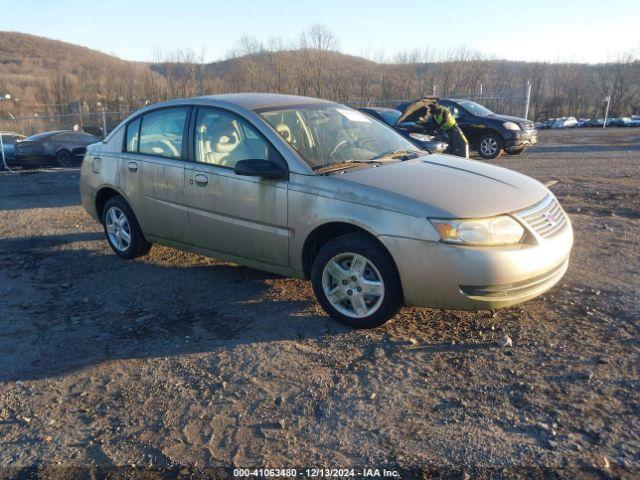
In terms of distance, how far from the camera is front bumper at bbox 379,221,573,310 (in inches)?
138

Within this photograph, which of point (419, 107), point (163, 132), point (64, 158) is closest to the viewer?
point (163, 132)

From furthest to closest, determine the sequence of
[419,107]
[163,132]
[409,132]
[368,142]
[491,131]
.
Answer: [491,131], [409,132], [419,107], [163,132], [368,142]

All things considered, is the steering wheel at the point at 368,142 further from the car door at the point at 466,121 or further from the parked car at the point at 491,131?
the car door at the point at 466,121

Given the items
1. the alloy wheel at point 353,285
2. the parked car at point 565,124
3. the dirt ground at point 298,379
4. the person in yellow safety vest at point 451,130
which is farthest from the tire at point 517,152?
the parked car at point 565,124

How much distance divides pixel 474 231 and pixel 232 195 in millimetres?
2039

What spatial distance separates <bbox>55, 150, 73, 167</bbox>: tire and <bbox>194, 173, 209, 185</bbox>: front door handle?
13182 mm

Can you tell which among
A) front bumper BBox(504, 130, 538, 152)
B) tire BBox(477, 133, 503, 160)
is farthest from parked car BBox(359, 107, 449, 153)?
front bumper BBox(504, 130, 538, 152)

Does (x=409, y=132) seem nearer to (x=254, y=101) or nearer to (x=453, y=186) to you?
(x=254, y=101)

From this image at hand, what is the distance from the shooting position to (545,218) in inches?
154

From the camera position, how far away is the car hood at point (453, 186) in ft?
12.0

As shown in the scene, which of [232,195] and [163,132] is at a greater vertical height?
[163,132]

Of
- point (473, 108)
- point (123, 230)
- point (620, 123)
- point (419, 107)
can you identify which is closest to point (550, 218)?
point (123, 230)

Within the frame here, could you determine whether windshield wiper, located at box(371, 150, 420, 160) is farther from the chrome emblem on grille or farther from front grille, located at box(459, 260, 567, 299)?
front grille, located at box(459, 260, 567, 299)

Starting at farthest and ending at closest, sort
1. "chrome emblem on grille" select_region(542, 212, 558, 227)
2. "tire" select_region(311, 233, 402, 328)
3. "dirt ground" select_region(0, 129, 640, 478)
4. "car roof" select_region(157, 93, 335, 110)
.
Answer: "car roof" select_region(157, 93, 335, 110) < "chrome emblem on grille" select_region(542, 212, 558, 227) < "tire" select_region(311, 233, 402, 328) < "dirt ground" select_region(0, 129, 640, 478)
